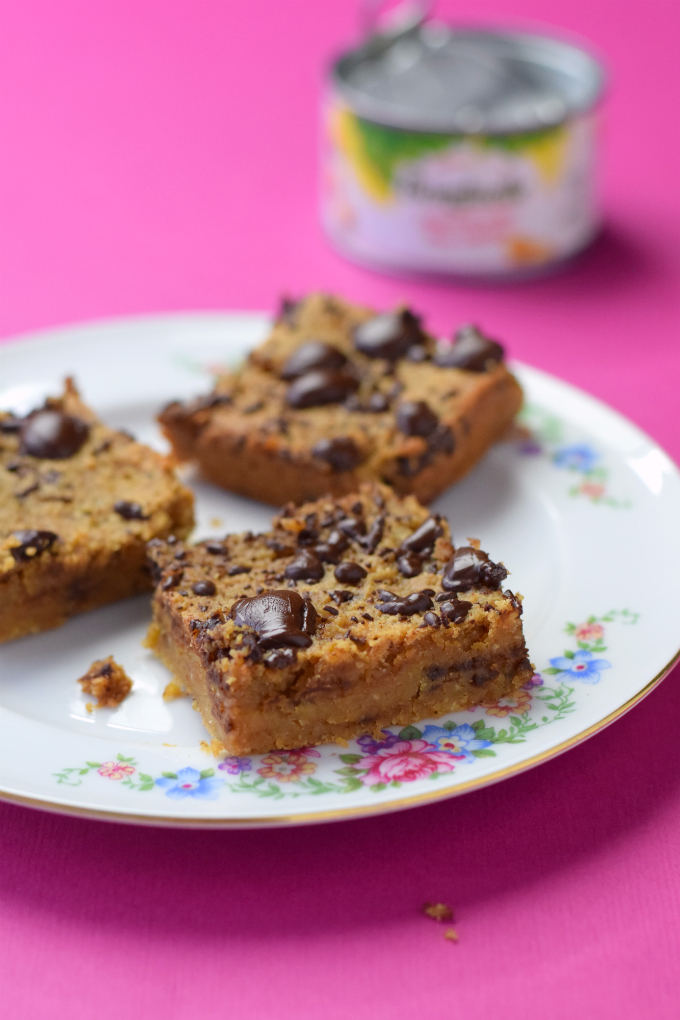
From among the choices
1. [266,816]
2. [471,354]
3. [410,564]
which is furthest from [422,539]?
[471,354]

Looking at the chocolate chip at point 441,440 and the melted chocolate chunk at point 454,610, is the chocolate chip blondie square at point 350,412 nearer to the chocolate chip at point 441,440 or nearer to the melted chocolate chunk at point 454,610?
the chocolate chip at point 441,440

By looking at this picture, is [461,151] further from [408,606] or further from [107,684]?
[107,684]

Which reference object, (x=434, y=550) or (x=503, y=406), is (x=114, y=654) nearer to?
(x=434, y=550)

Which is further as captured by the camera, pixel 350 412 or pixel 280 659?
pixel 350 412

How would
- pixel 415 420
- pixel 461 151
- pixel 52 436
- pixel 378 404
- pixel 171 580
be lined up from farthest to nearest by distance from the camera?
1. pixel 461 151
2. pixel 378 404
3. pixel 415 420
4. pixel 52 436
5. pixel 171 580

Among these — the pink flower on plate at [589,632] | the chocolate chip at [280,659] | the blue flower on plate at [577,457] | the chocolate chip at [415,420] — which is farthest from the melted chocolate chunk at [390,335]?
the chocolate chip at [280,659]

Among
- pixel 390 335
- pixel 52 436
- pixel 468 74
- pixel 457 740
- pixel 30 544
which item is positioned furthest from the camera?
pixel 468 74
